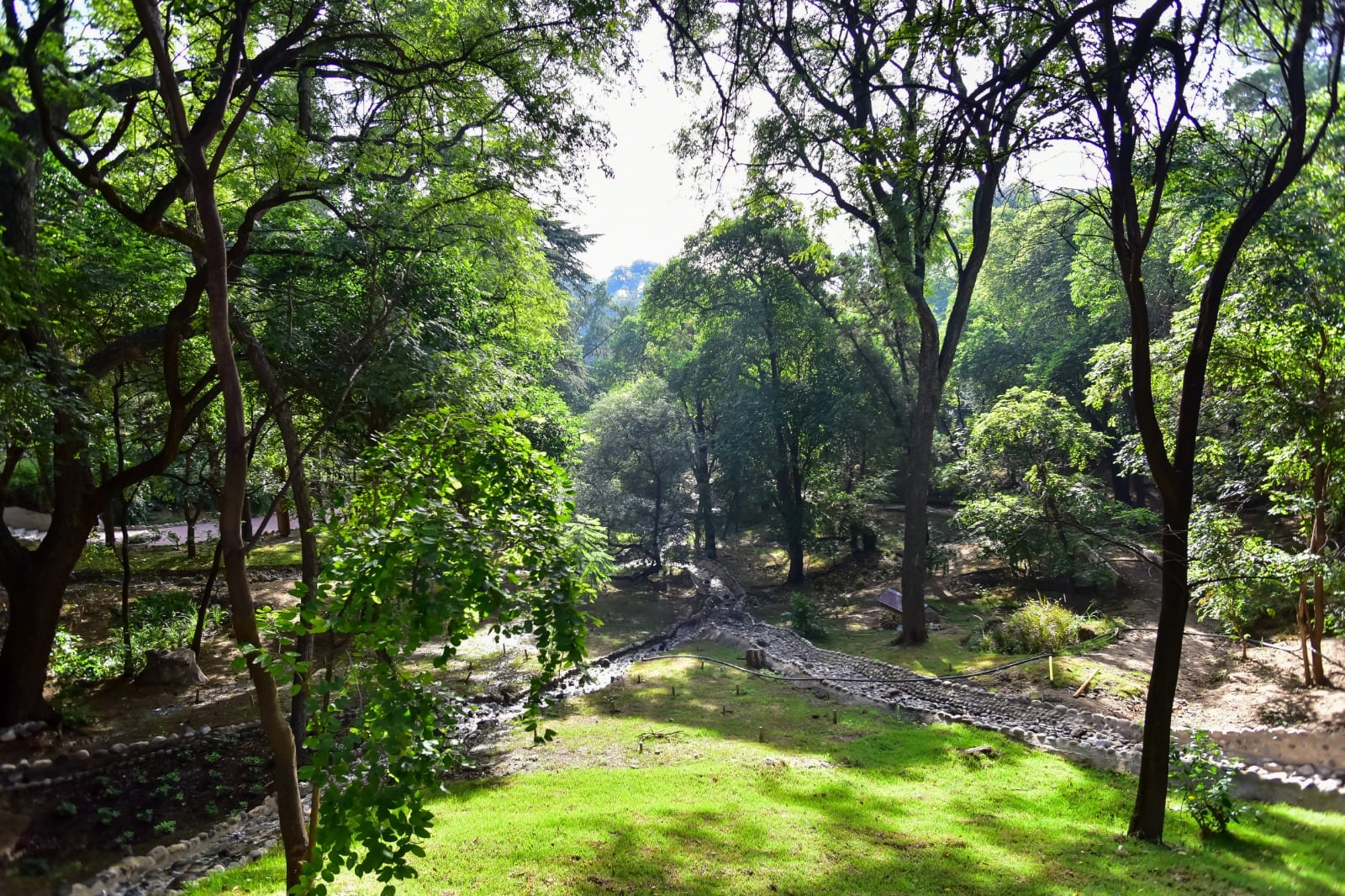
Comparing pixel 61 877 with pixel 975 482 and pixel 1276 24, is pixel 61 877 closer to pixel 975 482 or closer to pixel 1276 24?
pixel 1276 24

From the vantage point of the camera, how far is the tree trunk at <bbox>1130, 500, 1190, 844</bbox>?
17.2 feet

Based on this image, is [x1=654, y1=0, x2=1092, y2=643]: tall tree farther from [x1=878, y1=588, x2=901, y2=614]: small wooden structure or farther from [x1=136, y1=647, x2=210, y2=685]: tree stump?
[x1=136, y1=647, x2=210, y2=685]: tree stump

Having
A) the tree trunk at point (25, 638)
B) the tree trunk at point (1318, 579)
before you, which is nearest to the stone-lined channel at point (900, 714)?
the tree trunk at point (25, 638)

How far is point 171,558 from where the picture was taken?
20.8 metres

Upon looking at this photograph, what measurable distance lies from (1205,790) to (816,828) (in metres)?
3.02

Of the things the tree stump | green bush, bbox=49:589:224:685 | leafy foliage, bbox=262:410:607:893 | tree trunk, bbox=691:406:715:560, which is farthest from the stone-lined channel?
tree trunk, bbox=691:406:715:560

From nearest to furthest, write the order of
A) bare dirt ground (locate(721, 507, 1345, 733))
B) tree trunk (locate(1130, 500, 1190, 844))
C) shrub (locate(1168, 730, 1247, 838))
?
tree trunk (locate(1130, 500, 1190, 844)) < shrub (locate(1168, 730, 1247, 838)) < bare dirt ground (locate(721, 507, 1345, 733))

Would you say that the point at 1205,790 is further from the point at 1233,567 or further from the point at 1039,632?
the point at 1039,632

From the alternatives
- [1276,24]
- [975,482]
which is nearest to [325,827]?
[1276,24]

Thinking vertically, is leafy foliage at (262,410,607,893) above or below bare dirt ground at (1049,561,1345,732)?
above

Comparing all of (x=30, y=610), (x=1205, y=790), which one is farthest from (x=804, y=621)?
(x=30, y=610)

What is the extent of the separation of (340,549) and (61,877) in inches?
230

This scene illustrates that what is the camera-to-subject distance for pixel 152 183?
885 cm

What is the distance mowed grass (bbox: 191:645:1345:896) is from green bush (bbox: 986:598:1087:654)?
411 cm
